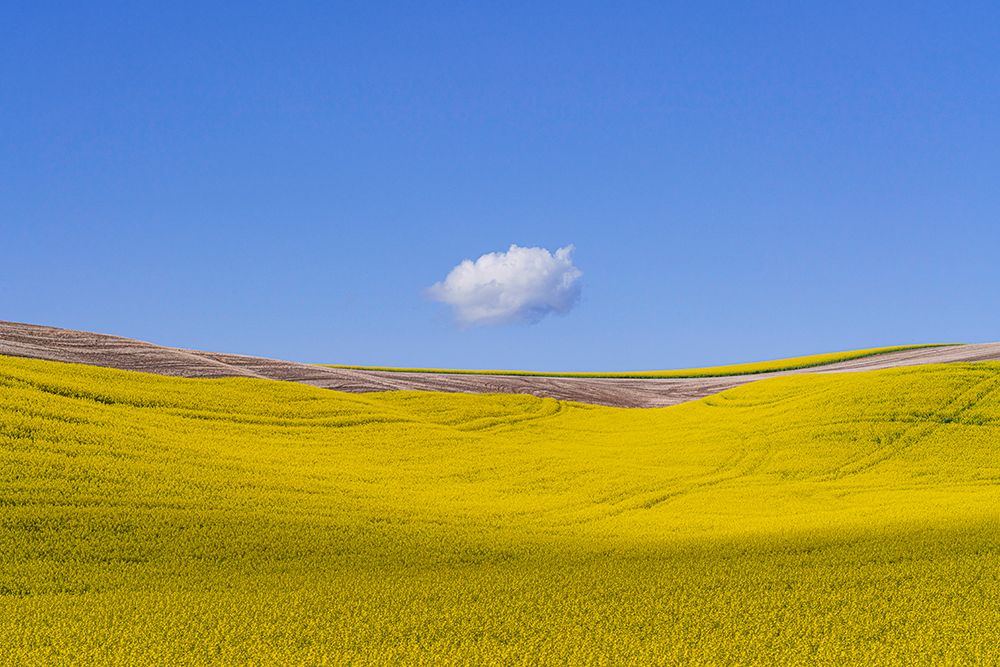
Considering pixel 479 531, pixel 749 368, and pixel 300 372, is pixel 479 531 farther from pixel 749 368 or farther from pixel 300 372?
pixel 749 368

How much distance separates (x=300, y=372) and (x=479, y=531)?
51.4 feet

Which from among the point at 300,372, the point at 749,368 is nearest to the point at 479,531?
the point at 300,372

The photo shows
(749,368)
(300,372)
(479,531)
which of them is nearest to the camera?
(479,531)

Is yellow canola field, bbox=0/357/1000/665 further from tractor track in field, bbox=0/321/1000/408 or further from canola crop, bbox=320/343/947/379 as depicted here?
canola crop, bbox=320/343/947/379

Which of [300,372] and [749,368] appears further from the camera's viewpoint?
[749,368]

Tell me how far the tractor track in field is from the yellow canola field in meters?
2.43

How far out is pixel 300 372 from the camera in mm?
25359

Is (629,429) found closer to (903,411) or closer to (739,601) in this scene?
(903,411)

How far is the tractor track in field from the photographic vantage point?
22734mm

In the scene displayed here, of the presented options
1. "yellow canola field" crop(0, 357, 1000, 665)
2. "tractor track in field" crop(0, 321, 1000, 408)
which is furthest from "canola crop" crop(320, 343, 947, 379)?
"yellow canola field" crop(0, 357, 1000, 665)

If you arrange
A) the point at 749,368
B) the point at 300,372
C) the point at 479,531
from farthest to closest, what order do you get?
1. the point at 749,368
2. the point at 300,372
3. the point at 479,531

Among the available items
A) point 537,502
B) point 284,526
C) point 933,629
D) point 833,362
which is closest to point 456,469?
point 537,502

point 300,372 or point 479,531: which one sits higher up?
point 300,372

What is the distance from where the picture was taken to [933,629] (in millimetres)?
6949
